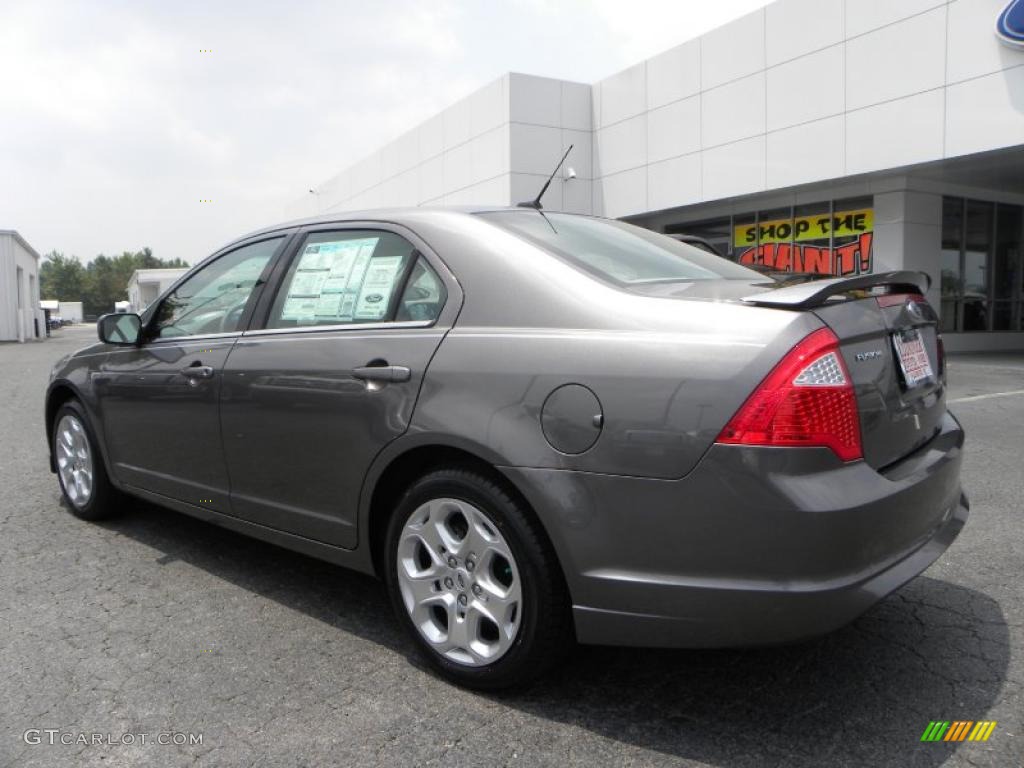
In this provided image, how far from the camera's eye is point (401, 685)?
8.30 feet

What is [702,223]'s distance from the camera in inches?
810

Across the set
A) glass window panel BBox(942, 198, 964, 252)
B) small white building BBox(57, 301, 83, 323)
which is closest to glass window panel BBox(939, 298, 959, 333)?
glass window panel BBox(942, 198, 964, 252)

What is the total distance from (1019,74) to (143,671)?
47.8ft

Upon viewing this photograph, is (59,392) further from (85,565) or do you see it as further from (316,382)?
(316,382)

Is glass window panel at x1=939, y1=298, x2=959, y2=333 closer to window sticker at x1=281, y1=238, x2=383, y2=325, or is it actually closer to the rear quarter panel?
window sticker at x1=281, y1=238, x2=383, y2=325

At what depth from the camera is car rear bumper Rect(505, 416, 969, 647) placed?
1.94 meters

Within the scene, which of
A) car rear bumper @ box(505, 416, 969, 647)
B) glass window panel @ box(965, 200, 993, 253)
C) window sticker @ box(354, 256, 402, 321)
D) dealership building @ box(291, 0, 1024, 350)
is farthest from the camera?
glass window panel @ box(965, 200, 993, 253)

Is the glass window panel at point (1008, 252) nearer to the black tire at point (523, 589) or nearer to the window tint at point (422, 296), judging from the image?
the window tint at point (422, 296)

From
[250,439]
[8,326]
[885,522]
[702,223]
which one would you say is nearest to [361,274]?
[250,439]

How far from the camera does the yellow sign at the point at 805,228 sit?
1700 centimetres

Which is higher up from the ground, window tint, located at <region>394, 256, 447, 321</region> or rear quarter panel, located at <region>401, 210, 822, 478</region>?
window tint, located at <region>394, 256, 447, 321</region>

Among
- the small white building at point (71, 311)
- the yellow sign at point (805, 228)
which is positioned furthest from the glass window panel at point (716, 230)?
the small white building at point (71, 311)

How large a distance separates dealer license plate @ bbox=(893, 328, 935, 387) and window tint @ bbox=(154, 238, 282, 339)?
2.47m

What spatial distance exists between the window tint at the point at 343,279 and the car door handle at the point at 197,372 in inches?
13.7
